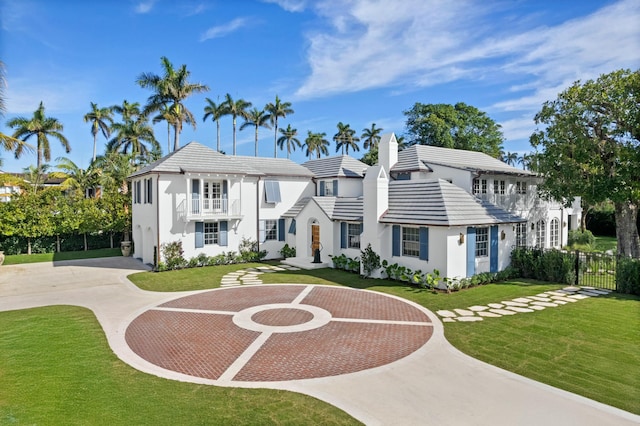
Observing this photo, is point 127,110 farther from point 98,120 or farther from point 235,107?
point 235,107

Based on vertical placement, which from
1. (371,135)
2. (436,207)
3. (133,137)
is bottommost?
(436,207)

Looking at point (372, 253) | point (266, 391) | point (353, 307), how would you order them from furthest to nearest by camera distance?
point (372, 253) → point (353, 307) → point (266, 391)

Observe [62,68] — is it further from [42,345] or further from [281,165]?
[281,165]

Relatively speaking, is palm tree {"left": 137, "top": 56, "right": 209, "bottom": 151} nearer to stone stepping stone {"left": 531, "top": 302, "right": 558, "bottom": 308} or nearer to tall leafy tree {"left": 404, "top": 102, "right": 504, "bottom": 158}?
tall leafy tree {"left": 404, "top": 102, "right": 504, "bottom": 158}

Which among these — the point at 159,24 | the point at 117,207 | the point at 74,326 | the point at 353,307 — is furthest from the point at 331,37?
the point at 117,207

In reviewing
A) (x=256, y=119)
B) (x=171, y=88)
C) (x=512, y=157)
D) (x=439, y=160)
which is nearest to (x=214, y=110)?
(x=256, y=119)

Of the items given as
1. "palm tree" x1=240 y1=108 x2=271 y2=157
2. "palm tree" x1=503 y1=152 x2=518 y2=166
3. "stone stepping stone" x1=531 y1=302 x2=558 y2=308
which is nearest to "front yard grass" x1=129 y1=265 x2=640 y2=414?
"stone stepping stone" x1=531 y1=302 x2=558 y2=308
